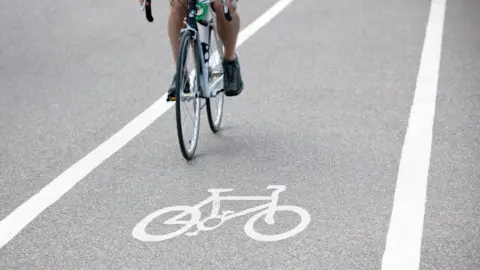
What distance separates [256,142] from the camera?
24.4ft

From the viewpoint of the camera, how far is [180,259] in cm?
511

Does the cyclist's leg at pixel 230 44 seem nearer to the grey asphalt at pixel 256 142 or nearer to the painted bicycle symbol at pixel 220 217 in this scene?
the grey asphalt at pixel 256 142

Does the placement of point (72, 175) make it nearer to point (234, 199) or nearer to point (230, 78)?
point (234, 199)

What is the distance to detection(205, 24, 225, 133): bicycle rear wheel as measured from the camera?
24.4ft

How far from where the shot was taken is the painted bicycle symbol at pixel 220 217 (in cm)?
545

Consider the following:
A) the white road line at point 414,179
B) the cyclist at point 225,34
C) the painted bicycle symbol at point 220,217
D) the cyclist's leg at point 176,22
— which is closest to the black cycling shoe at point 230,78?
the cyclist at point 225,34

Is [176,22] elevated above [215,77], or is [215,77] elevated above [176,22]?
[176,22]

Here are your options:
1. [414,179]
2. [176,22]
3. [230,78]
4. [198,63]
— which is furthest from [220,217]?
[230,78]

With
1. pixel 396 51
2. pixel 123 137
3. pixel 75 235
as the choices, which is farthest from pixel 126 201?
pixel 396 51

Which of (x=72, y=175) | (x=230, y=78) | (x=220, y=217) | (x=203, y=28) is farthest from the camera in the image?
(x=230, y=78)

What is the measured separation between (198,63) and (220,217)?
1717 millimetres

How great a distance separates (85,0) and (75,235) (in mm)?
10147

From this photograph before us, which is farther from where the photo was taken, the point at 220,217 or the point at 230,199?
the point at 230,199

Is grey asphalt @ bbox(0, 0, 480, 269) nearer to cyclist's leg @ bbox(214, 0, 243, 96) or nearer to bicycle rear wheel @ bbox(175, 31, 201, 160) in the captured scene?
bicycle rear wheel @ bbox(175, 31, 201, 160)
